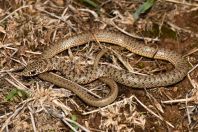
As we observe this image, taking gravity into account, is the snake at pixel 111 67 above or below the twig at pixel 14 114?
above

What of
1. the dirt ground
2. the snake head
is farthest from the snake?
the dirt ground

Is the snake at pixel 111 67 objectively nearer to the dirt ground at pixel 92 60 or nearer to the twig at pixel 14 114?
the dirt ground at pixel 92 60

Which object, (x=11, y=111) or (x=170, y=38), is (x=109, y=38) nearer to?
(x=170, y=38)

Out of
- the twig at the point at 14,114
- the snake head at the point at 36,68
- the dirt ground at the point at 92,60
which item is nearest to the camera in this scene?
the twig at the point at 14,114

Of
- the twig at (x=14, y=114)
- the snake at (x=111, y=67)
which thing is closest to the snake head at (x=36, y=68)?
the snake at (x=111, y=67)

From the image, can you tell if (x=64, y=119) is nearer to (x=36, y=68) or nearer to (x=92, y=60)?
(x=36, y=68)

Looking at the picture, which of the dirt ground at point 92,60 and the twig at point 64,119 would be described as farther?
the dirt ground at point 92,60

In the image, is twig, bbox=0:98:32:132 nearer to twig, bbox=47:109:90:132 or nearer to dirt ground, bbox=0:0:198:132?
dirt ground, bbox=0:0:198:132

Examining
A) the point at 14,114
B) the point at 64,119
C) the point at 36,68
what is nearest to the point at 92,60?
the point at 36,68
